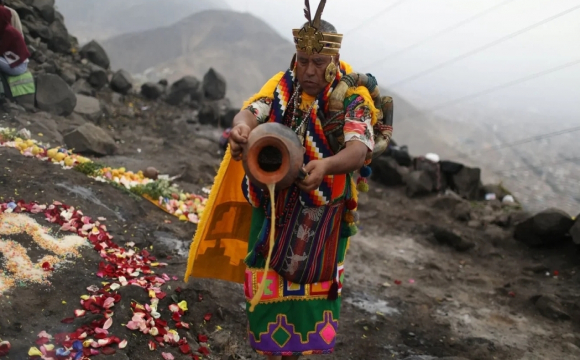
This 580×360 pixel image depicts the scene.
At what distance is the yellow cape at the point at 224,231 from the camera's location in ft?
10.4

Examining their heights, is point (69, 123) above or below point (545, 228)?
above

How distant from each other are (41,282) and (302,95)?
2241 millimetres

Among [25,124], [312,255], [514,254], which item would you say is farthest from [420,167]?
[312,255]

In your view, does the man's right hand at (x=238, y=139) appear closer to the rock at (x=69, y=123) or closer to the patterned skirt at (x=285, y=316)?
the patterned skirt at (x=285, y=316)

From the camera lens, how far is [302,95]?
9.19 ft

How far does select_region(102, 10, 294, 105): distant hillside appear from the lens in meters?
33.2

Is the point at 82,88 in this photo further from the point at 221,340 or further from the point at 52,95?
the point at 221,340

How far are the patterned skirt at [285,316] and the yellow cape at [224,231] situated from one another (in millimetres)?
318

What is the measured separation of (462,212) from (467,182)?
1.77 metres

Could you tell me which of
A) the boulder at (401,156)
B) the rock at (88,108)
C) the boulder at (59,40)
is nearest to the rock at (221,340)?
the rock at (88,108)

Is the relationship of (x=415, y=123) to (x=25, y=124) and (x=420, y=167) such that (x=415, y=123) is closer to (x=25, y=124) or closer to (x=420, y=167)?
(x=420, y=167)

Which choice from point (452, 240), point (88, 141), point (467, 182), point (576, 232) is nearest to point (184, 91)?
point (88, 141)

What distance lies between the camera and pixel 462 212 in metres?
8.64

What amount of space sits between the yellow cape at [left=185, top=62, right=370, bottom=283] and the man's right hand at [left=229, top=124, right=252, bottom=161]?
0.57 metres
